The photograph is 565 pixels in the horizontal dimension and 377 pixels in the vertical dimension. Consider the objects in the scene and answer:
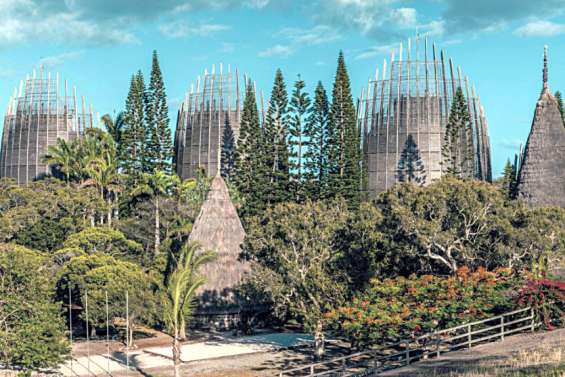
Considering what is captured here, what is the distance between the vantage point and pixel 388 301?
79.4ft

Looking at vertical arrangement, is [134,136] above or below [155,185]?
above

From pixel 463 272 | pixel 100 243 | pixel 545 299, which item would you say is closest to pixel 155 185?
Answer: pixel 100 243

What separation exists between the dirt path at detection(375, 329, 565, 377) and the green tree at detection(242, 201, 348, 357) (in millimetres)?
6966

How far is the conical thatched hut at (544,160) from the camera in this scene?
32.9 meters

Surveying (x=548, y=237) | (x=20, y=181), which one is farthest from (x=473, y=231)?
→ (x=20, y=181)

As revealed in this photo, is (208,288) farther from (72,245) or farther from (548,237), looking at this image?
(548,237)

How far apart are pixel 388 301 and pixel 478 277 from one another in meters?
2.74

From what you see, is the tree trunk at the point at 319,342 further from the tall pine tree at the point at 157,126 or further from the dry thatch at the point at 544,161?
the tall pine tree at the point at 157,126

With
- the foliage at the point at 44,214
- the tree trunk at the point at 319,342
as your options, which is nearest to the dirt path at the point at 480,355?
the tree trunk at the point at 319,342

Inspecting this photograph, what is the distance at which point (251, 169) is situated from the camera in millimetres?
47562

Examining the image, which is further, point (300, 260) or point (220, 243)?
point (220, 243)

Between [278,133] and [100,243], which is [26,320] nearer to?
[100,243]

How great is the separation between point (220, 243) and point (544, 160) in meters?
13.8

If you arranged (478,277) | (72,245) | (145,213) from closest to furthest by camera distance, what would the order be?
(478,277) < (72,245) < (145,213)
